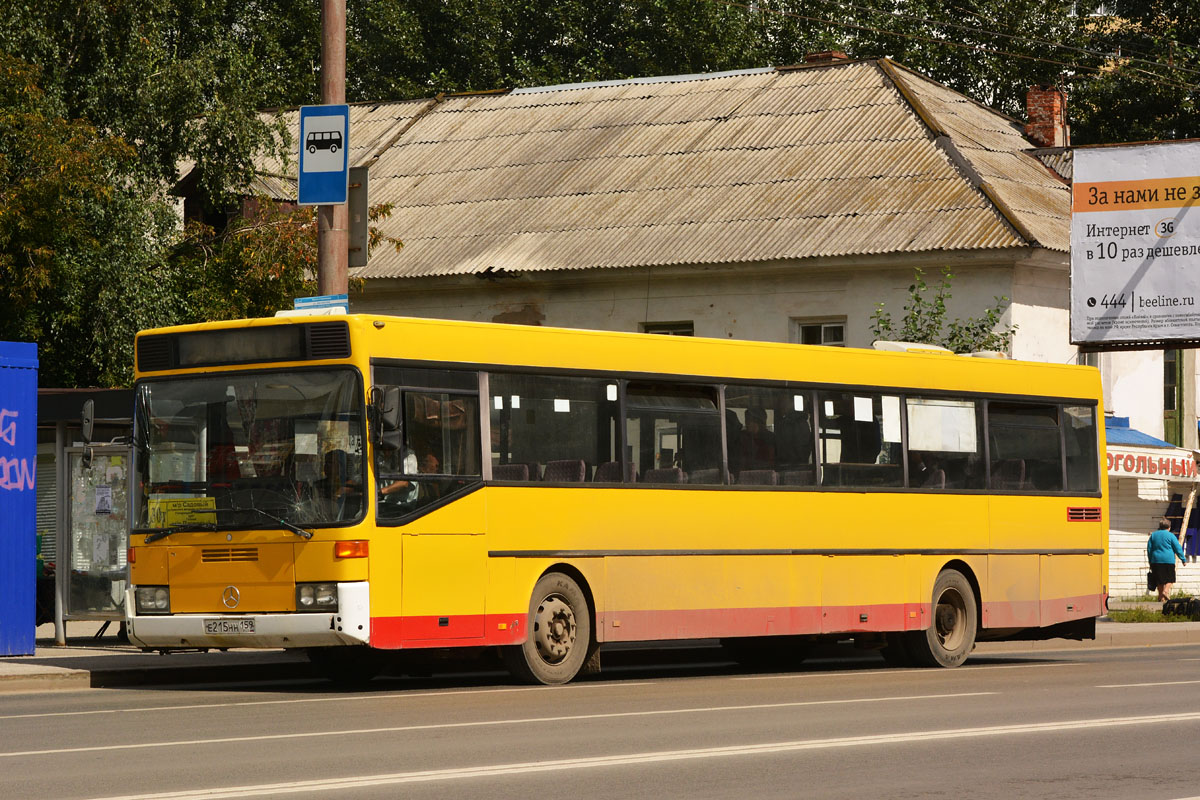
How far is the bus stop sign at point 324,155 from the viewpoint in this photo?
685 inches

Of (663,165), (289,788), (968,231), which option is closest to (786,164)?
(663,165)

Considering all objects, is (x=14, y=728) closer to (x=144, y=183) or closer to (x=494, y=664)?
(x=494, y=664)

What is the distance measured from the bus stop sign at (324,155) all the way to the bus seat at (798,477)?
15.1 ft

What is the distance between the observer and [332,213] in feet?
57.5

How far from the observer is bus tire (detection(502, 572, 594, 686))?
51.9ft

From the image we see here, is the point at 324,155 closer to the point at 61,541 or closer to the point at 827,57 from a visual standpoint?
the point at 61,541

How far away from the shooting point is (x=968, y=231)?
34.3 m

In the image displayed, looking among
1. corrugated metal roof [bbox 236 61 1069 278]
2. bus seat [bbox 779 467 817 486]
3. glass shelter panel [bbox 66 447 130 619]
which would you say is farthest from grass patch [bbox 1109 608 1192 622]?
glass shelter panel [bbox 66 447 130 619]

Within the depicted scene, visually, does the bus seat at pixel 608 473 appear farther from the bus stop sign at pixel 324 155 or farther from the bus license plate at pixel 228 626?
the bus stop sign at pixel 324 155

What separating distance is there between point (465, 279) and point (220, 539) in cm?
2401

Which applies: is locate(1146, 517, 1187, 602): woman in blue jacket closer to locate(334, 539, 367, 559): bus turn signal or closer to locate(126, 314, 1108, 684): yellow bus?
locate(126, 314, 1108, 684): yellow bus

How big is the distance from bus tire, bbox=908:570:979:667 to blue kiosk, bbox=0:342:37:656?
27.5ft

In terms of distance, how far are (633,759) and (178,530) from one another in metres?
6.14

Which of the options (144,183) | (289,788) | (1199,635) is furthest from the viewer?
(144,183)
